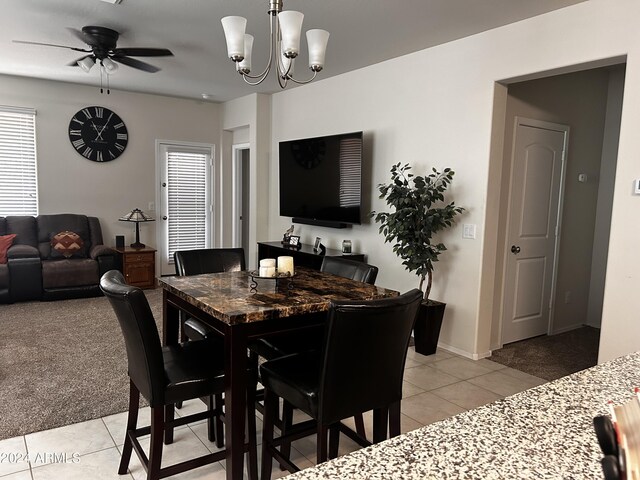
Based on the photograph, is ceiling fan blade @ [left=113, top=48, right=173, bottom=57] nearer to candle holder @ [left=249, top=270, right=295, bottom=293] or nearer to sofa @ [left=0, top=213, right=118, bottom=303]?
candle holder @ [left=249, top=270, right=295, bottom=293]

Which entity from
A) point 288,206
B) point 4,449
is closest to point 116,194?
point 288,206

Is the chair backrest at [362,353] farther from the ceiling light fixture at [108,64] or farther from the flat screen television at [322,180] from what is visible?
the ceiling light fixture at [108,64]

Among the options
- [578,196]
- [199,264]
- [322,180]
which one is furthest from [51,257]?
[578,196]

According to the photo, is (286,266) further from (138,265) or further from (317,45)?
(138,265)

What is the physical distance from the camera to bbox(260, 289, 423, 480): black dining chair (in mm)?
1704

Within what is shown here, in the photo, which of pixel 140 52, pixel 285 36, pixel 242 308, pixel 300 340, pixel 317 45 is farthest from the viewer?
pixel 140 52

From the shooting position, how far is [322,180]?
204 inches

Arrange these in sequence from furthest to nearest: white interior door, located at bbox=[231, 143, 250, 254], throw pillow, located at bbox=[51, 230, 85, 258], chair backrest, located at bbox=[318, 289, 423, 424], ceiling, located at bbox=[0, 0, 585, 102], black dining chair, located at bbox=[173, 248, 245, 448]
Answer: white interior door, located at bbox=[231, 143, 250, 254], throw pillow, located at bbox=[51, 230, 85, 258], ceiling, located at bbox=[0, 0, 585, 102], black dining chair, located at bbox=[173, 248, 245, 448], chair backrest, located at bbox=[318, 289, 423, 424]

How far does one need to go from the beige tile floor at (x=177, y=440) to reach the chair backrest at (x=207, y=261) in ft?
2.87

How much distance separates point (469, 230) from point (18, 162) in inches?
220

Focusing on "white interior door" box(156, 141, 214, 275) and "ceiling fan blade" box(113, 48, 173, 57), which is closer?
"ceiling fan blade" box(113, 48, 173, 57)

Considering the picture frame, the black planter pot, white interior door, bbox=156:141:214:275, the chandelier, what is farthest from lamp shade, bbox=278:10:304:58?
white interior door, bbox=156:141:214:275

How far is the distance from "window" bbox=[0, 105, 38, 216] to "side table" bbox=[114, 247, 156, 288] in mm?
1281

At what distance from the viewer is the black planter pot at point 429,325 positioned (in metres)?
3.90
